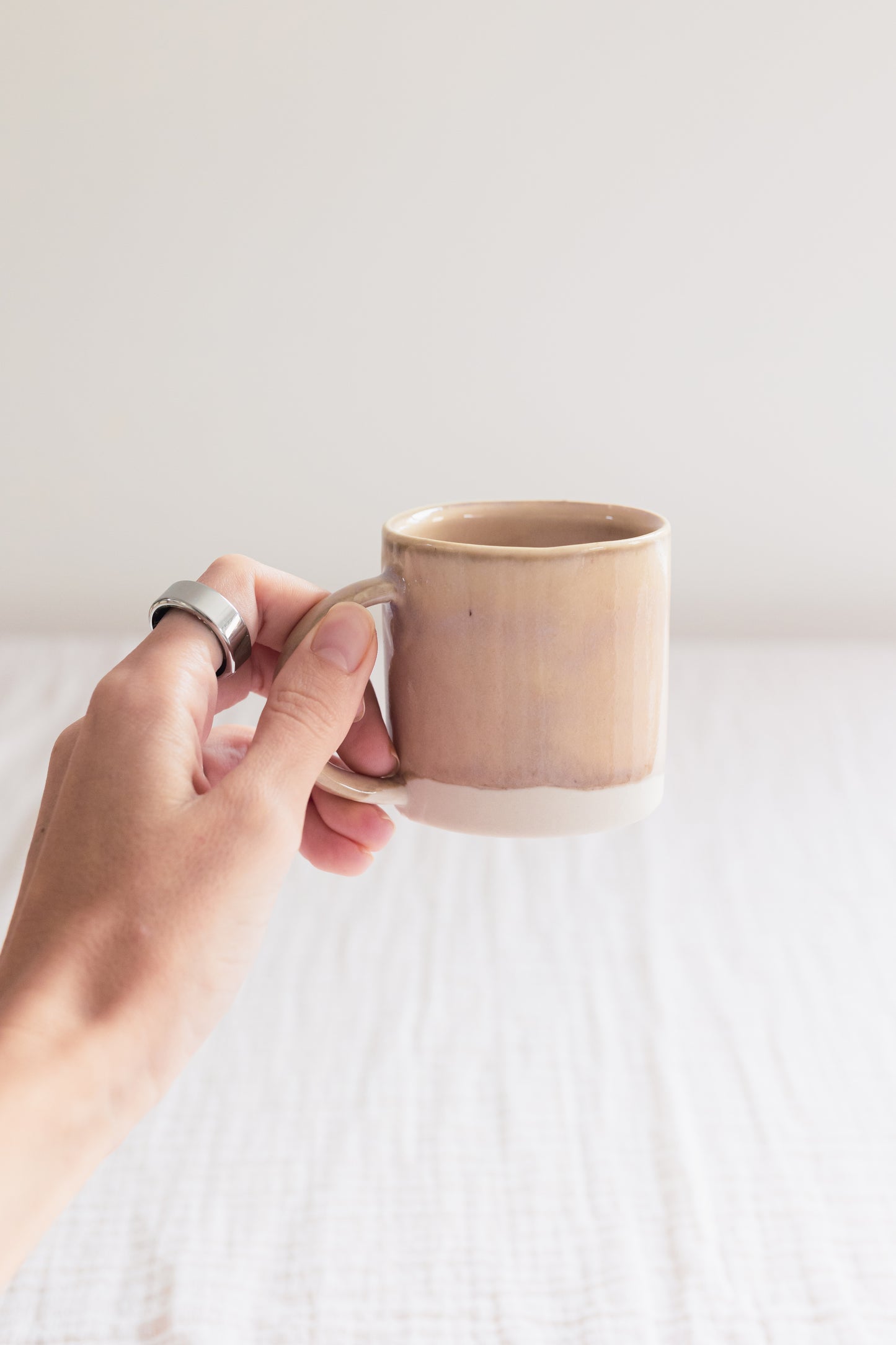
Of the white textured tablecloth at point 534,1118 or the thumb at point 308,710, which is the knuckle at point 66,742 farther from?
the white textured tablecloth at point 534,1118

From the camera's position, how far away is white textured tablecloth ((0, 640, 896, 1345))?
24.7 inches

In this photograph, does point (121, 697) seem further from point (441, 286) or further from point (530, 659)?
point (441, 286)

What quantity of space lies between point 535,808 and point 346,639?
5.3 inches

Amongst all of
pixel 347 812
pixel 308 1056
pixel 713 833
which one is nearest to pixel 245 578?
pixel 347 812

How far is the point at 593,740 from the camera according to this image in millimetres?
569

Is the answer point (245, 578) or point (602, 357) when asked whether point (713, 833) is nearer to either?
point (245, 578)

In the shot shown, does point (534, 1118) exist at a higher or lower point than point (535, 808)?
lower

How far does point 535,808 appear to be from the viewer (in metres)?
0.57

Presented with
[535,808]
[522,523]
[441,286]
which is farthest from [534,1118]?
[441,286]

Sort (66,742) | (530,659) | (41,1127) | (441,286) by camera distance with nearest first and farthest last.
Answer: (41,1127), (530,659), (66,742), (441,286)

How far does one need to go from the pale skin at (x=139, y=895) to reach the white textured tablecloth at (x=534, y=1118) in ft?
0.73

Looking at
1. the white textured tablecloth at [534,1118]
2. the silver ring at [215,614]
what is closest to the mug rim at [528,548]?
the silver ring at [215,614]

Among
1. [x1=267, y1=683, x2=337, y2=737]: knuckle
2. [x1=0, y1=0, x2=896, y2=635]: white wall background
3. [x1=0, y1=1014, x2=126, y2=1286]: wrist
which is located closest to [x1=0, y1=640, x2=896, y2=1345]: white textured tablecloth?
[x1=0, y1=1014, x2=126, y2=1286]: wrist

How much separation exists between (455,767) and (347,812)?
231 millimetres
